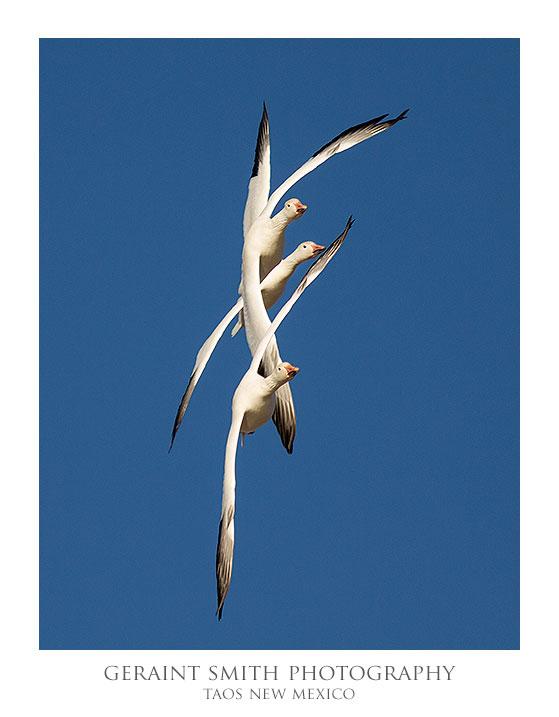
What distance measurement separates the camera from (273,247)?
234cm

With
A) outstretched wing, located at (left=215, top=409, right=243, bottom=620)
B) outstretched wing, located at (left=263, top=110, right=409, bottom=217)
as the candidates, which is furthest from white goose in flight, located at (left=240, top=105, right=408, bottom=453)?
outstretched wing, located at (left=215, top=409, right=243, bottom=620)

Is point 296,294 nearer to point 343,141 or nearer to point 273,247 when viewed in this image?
point 273,247

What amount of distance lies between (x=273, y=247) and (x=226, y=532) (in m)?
0.53

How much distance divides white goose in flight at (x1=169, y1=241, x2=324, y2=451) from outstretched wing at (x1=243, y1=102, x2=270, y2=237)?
0.34ft

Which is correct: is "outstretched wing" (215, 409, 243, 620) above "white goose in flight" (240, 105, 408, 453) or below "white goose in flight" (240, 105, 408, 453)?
below

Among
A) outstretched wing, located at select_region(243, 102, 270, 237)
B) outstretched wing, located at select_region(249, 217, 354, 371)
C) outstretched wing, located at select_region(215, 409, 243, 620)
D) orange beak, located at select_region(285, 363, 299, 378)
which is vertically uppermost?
outstretched wing, located at select_region(243, 102, 270, 237)

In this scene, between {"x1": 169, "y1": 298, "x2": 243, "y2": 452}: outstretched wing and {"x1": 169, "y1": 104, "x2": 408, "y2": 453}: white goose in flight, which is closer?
{"x1": 169, "y1": 104, "x2": 408, "y2": 453}: white goose in flight

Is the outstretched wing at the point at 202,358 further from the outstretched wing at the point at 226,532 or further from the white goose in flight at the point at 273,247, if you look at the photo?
the outstretched wing at the point at 226,532

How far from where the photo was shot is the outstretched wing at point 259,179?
2400 millimetres

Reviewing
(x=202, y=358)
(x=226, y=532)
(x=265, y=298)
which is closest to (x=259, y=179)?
(x=265, y=298)

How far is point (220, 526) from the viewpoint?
2.24 m

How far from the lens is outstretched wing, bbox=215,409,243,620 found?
2.23m

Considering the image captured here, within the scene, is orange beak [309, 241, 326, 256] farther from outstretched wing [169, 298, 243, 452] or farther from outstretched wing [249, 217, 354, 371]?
outstretched wing [169, 298, 243, 452]
